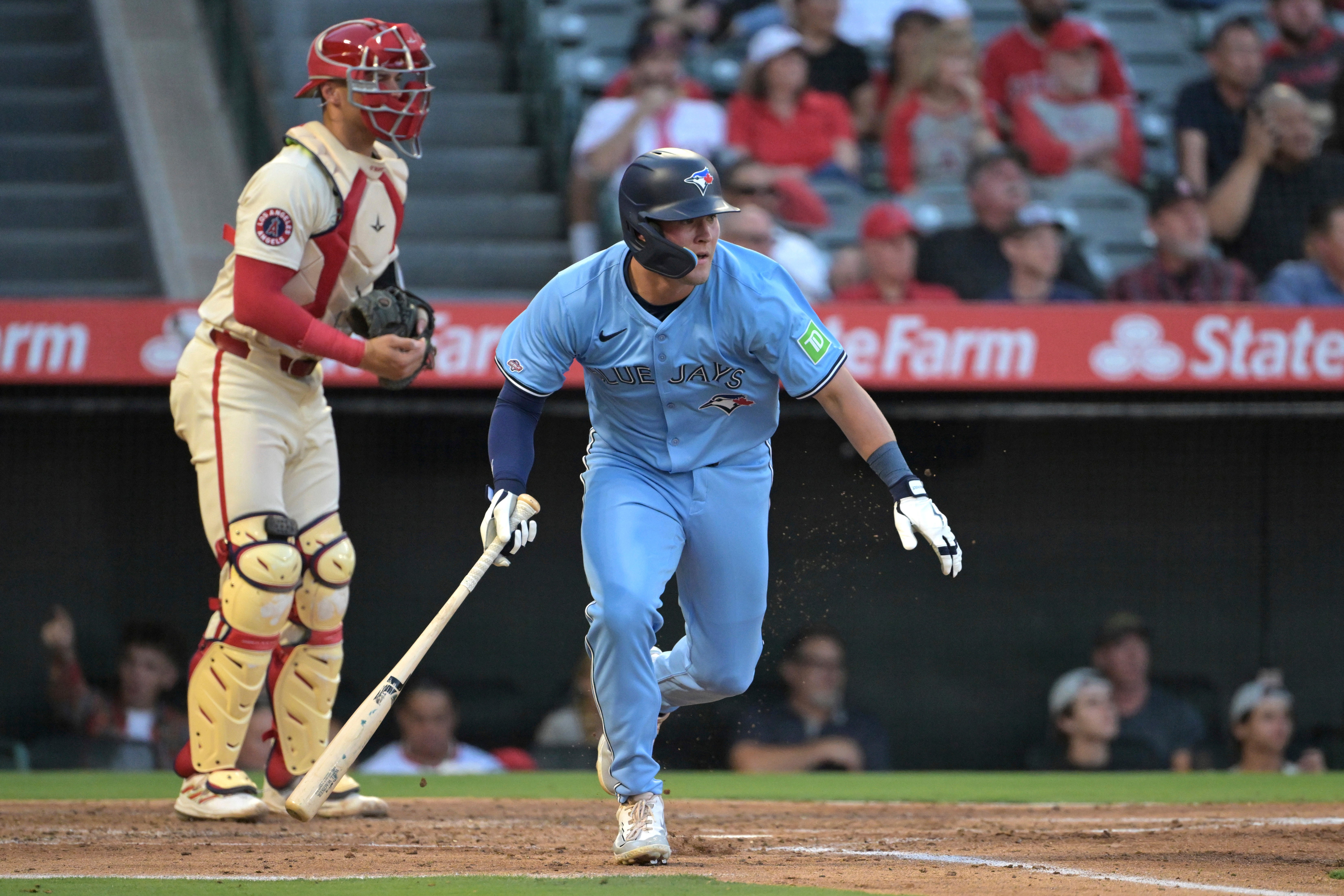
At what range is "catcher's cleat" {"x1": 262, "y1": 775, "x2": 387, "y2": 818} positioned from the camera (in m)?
4.83

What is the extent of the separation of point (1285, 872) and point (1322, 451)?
4.66 m

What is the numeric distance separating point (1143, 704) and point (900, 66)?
3.55 meters

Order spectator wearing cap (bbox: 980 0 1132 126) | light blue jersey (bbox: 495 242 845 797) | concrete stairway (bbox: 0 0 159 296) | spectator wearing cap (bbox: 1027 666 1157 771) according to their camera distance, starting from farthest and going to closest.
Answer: spectator wearing cap (bbox: 980 0 1132 126) → concrete stairway (bbox: 0 0 159 296) → spectator wearing cap (bbox: 1027 666 1157 771) → light blue jersey (bbox: 495 242 845 797)

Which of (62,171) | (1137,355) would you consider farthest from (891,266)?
(62,171)

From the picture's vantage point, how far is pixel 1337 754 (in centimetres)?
763

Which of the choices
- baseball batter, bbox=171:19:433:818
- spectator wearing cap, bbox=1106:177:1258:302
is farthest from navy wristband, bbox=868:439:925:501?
spectator wearing cap, bbox=1106:177:1258:302

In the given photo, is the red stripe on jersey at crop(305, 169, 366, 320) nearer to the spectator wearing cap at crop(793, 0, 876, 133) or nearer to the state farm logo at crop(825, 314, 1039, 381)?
the state farm logo at crop(825, 314, 1039, 381)

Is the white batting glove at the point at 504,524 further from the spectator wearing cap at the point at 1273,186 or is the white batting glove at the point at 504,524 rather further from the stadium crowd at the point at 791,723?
the spectator wearing cap at the point at 1273,186

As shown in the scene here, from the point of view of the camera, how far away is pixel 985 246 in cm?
784

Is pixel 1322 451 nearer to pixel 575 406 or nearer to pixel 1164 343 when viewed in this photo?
pixel 1164 343

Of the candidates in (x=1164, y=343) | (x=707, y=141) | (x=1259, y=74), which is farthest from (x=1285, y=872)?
(x=1259, y=74)

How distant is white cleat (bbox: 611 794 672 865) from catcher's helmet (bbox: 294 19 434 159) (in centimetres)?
208

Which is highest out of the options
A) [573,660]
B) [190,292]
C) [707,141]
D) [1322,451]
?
[707,141]

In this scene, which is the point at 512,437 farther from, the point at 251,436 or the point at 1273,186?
the point at 1273,186
